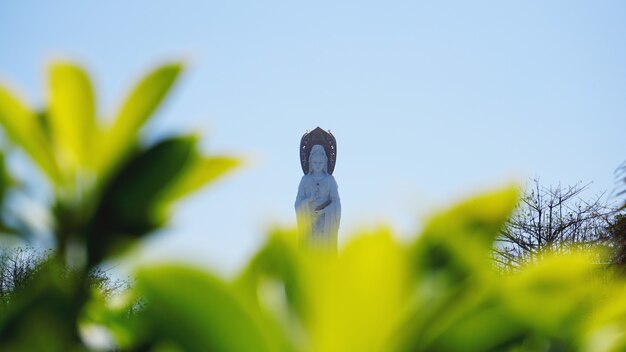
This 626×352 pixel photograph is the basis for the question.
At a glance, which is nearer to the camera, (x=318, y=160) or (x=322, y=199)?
(x=322, y=199)

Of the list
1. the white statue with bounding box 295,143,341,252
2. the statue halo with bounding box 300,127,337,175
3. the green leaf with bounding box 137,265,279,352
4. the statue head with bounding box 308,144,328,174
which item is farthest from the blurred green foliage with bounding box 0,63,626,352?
the statue halo with bounding box 300,127,337,175

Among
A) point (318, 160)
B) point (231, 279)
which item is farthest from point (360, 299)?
point (318, 160)

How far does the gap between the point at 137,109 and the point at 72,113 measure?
0.04m

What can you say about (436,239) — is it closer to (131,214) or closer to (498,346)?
(498,346)

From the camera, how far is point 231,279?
0.36m

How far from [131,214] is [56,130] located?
0.07m

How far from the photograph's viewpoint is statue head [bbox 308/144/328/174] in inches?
719

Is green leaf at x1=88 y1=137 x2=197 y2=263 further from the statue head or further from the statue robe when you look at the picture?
the statue head

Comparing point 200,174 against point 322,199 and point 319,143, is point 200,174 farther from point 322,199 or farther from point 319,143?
point 319,143

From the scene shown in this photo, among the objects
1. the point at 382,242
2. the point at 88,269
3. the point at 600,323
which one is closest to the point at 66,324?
the point at 88,269

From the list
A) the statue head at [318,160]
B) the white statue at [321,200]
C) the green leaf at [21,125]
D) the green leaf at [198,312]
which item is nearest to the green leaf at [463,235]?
the green leaf at [198,312]

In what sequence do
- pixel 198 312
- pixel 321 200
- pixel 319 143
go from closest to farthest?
1. pixel 198 312
2. pixel 321 200
3. pixel 319 143

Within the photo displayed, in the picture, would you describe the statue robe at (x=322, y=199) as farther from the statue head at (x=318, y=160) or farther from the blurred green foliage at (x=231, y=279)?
the blurred green foliage at (x=231, y=279)

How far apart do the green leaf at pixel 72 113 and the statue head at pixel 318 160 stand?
17.7 metres
